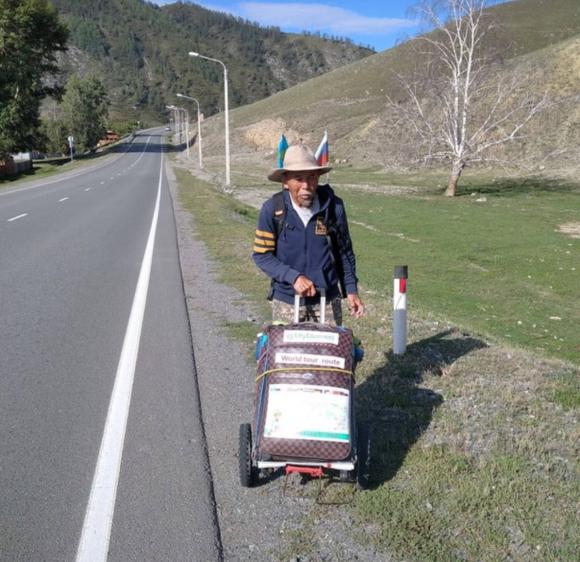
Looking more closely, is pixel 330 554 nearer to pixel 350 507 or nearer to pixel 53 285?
pixel 350 507

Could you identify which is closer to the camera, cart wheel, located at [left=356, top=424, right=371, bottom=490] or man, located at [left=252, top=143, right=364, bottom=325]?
cart wheel, located at [left=356, top=424, right=371, bottom=490]

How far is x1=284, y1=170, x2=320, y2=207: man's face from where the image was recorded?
158 inches

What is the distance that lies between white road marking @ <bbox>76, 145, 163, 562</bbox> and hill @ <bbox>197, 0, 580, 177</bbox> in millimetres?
29428

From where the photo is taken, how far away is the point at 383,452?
432 cm

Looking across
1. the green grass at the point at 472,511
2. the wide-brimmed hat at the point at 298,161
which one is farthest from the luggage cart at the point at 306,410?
the wide-brimmed hat at the point at 298,161

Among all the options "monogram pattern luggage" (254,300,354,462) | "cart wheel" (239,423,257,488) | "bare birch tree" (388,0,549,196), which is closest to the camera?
"monogram pattern luggage" (254,300,354,462)

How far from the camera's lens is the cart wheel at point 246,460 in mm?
3873

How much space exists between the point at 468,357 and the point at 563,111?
45213mm

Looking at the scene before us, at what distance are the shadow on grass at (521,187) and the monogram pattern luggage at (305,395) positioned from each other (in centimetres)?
3134

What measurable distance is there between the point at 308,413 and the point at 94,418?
6.98ft

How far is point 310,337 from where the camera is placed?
3820mm

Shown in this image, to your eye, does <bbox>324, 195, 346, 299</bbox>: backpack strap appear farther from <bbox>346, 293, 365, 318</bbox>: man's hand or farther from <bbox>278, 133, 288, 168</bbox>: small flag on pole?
<bbox>278, 133, 288, 168</bbox>: small flag on pole

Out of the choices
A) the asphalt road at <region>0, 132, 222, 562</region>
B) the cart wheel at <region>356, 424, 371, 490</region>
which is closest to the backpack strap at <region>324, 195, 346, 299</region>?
the cart wheel at <region>356, 424, 371, 490</region>

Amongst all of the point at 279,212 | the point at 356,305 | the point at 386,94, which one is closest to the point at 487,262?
the point at 356,305
